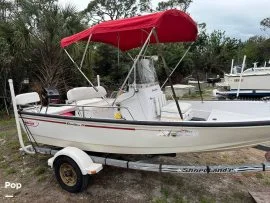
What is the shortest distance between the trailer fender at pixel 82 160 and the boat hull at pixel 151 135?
0.16 metres

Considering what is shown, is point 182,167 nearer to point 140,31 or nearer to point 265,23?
point 140,31

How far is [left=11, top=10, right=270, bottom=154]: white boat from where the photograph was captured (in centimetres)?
346

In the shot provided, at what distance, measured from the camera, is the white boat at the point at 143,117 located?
3.46m

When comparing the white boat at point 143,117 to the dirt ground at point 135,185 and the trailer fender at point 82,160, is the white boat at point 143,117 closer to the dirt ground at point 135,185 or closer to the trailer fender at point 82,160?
the trailer fender at point 82,160

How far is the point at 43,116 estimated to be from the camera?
442 cm

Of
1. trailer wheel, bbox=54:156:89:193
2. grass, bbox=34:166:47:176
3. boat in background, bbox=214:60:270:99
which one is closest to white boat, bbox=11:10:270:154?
trailer wheel, bbox=54:156:89:193

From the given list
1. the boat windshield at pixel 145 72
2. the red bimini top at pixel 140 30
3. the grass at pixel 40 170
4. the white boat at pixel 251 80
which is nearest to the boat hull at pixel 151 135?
the grass at pixel 40 170

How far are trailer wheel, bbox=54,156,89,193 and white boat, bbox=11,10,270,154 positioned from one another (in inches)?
12.2

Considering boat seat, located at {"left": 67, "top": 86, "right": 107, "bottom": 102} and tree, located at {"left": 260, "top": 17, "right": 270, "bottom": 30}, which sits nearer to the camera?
boat seat, located at {"left": 67, "top": 86, "right": 107, "bottom": 102}

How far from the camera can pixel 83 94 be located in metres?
4.93

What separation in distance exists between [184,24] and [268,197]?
112 inches

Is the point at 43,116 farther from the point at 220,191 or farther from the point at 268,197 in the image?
the point at 268,197

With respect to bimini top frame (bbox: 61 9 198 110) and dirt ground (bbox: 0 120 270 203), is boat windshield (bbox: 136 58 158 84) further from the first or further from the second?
dirt ground (bbox: 0 120 270 203)

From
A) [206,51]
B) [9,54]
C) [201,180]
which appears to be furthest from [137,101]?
[206,51]
